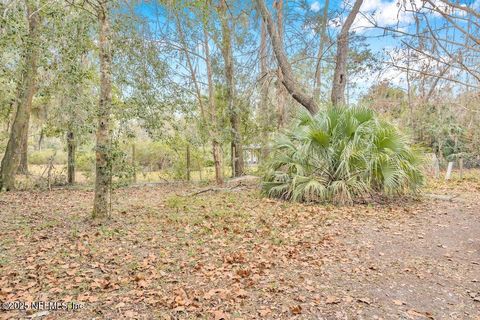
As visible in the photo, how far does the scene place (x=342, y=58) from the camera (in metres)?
8.88

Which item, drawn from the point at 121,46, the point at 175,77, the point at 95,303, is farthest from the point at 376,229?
the point at 175,77

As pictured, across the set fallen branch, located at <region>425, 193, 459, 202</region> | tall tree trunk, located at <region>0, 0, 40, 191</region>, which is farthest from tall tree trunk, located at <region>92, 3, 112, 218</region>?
fallen branch, located at <region>425, 193, 459, 202</region>

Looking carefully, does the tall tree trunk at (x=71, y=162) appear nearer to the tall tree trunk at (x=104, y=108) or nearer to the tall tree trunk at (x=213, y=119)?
the tall tree trunk at (x=213, y=119)

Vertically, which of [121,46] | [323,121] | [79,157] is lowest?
[79,157]

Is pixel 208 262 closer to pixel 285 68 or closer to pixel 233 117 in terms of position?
pixel 285 68

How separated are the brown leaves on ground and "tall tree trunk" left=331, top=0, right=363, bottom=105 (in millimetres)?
3717

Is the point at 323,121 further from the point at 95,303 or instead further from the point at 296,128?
the point at 95,303

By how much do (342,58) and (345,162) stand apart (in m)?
3.78

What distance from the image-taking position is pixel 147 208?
6.75 meters

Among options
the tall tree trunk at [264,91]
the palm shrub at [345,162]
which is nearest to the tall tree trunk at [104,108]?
the palm shrub at [345,162]

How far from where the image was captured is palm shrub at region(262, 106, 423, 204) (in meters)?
6.43

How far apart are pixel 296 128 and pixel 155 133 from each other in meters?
3.12

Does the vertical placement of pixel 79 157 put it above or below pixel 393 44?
below

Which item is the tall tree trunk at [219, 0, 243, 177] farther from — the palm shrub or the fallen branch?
the fallen branch
